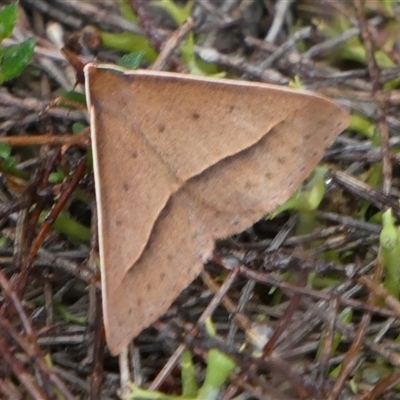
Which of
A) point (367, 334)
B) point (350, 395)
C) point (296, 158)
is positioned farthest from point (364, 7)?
point (350, 395)

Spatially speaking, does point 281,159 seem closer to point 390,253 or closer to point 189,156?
point 189,156

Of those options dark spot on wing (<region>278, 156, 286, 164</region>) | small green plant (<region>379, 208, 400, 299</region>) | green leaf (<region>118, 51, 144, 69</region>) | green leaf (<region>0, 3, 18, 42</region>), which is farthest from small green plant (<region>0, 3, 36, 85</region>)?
small green plant (<region>379, 208, 400, 299</region>)

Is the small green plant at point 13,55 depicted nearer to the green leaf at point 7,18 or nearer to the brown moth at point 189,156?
the green leaf at point 7,18

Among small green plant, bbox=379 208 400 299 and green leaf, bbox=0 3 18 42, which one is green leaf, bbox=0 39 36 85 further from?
small green plant, bbox=379 208 400 299

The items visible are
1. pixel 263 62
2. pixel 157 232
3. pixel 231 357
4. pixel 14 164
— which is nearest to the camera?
pixel 231 357

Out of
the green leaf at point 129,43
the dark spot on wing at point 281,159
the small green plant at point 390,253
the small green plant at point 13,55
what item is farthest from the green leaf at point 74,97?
the small green plant at point 390,253

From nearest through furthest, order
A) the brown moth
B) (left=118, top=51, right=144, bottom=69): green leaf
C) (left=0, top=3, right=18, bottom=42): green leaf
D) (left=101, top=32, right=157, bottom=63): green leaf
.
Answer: the brown moth < (left=0, top=3, right=18, bottom=42): green leaf < (left=118, top=51, right=144, bottom=69): green leaf < (left=101, top=32, right=157, bottom=63): green leaf

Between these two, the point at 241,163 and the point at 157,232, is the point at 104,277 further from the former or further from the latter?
the point at 241,163
